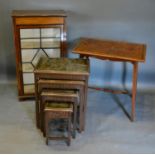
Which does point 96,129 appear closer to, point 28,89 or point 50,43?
point 28,89

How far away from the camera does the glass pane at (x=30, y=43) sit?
297 cm

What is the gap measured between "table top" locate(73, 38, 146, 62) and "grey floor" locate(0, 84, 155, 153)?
0.64m

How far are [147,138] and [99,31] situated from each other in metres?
1.38

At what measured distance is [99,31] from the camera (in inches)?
131

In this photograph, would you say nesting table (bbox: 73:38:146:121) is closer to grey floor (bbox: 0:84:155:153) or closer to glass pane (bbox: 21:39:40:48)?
grey floor (bbox: 0:84:155:153)

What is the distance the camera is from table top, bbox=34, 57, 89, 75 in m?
2.40

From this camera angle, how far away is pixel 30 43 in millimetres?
3008

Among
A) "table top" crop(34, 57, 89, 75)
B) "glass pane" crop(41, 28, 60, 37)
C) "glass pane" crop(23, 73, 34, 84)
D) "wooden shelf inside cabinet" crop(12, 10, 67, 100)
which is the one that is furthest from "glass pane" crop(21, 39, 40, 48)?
"table top" crop(34, 57, 89, 75)

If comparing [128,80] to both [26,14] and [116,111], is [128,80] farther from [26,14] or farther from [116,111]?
[26,14]

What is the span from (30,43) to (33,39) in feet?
0.18

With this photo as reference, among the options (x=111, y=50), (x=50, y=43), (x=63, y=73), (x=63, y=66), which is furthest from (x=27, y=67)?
(x=111, y=50)

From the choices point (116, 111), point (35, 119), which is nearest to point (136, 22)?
point (116, 111)

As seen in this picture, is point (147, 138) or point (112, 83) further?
point (112, 83)

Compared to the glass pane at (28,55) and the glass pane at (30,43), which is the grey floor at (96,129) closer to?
the glass pane at (28,55)
